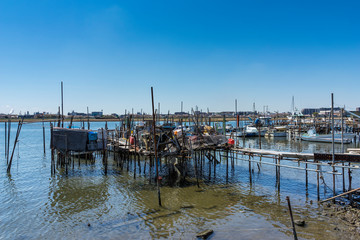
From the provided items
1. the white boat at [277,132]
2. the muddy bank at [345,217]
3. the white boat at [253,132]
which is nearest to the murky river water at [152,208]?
the muddy bank at [345,217]

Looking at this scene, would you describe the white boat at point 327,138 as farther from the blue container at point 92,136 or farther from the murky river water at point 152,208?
the blue container at point 92,136

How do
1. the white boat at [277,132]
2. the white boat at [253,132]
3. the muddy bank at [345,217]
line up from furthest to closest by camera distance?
the white boat at [253,132] < the white boat at [277,132] < the muddy bank at [345,217]

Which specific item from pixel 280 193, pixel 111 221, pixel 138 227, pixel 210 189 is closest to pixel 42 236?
pixel 111 221

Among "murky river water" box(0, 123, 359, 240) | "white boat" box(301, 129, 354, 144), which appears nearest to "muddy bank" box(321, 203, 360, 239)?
"murky river water" box(0, 123, 359, 240)

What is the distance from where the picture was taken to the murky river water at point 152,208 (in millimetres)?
10734

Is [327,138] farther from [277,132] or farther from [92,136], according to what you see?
[92,136]

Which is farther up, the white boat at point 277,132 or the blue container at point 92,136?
the blue container at point 92,136

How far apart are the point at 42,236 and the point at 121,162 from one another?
45.5 ft

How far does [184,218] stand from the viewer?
39.6ft

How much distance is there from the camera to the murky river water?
35.2ft

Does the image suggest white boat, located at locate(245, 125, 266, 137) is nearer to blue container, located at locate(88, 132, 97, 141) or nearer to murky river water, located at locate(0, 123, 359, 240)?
murky river water, located at locate(0, 123, 359, 240)

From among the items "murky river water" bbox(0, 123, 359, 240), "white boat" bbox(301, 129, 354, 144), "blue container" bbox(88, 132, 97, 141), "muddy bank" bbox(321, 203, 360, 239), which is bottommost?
"murky river water" bbox(0, 123, 359, 240)

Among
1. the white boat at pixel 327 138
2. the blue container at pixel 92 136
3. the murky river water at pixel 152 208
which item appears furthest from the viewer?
the white boat at pixel 327 138

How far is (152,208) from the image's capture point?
43.8ft
